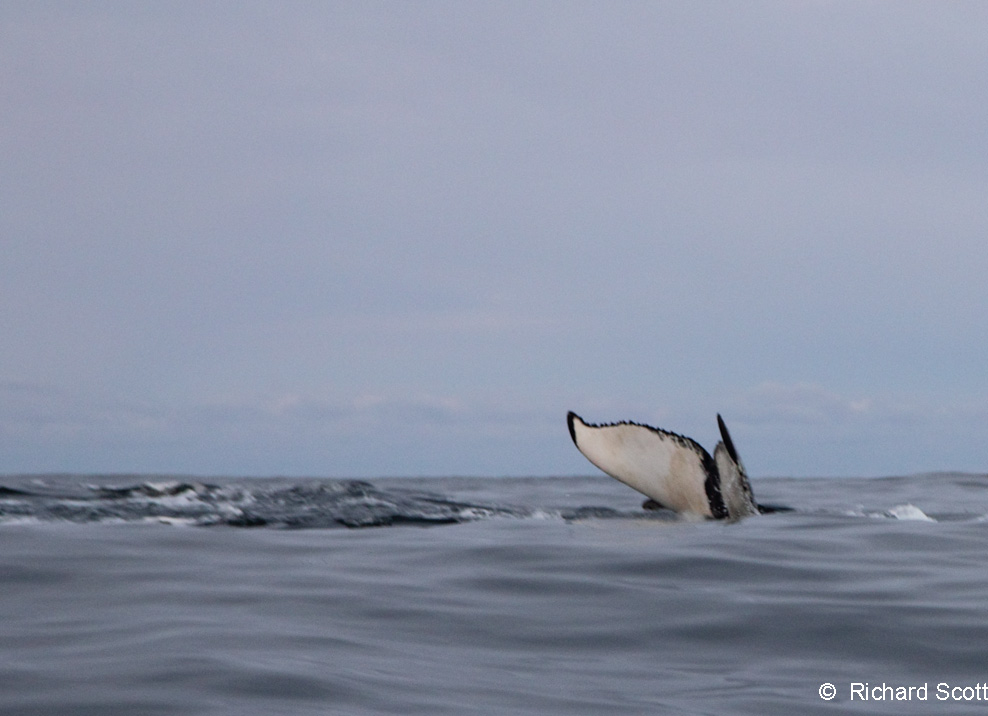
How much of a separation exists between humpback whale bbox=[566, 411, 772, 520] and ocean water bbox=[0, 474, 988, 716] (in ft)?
1.26

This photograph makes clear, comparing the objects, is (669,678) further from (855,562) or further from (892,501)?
(892,501)

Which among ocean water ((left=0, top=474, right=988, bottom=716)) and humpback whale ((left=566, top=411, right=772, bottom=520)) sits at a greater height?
humpback whale ((left=566, top=411, right=772, bottom=520))

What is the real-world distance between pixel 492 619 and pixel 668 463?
5280 mm

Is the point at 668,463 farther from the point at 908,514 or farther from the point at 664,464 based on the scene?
the point at 908,514

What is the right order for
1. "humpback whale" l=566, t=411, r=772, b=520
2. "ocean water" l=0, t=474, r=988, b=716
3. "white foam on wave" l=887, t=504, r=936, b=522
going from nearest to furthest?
"ocean water" l=0, t=474, r=988, b=716 → "humpback whale" l=566, t=411, r=772, b=520 → "white foam on wave" l=887, t=504, r=936, b=522

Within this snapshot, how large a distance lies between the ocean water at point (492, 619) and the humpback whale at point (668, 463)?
384mm

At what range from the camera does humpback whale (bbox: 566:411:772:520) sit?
36.0ft

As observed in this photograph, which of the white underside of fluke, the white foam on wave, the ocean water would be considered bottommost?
the ocean water

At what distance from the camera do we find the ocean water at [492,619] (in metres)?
4.42

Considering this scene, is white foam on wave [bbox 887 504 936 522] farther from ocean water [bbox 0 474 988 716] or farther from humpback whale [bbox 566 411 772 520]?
humpback whale [bbox 566 411 772 520]

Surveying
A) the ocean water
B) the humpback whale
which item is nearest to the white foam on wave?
the ocean water

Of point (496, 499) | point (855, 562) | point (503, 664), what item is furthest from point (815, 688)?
point (496, 499)

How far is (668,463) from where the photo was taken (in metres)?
11.1

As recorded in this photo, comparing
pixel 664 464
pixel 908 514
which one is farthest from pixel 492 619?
pixel 908 514
